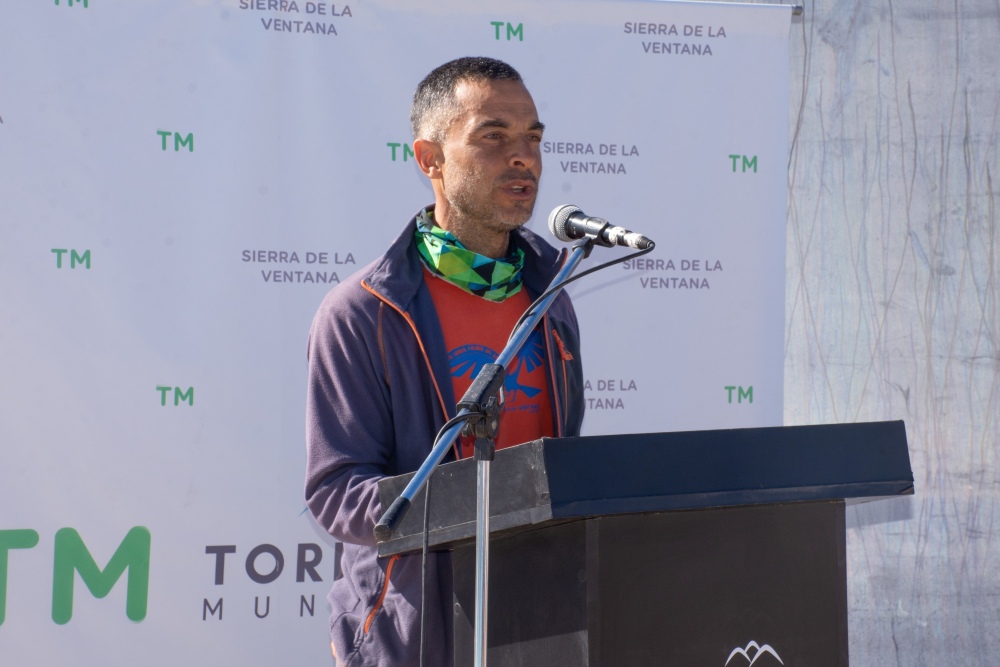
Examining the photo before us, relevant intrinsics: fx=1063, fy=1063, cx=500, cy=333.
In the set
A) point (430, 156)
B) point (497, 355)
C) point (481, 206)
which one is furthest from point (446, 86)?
point (497, 355)

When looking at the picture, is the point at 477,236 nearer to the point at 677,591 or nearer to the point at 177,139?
the point at 677,591

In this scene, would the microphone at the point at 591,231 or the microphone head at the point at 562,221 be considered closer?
the microphone at the point at 591,231

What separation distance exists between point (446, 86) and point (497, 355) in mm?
620

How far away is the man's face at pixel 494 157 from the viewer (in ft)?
7.06

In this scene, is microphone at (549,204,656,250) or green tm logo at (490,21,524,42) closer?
microphone at (549,204,656,250)

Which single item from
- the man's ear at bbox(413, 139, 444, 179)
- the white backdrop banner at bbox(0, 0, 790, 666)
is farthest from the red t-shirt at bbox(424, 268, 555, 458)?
the white backdrop banner at bbox(0, 0, 790, 666)

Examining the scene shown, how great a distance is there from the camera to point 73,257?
3254 mm

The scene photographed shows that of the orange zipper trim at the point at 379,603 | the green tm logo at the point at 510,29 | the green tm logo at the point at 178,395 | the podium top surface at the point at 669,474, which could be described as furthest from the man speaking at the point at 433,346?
the green tm logo at the point at 178,395

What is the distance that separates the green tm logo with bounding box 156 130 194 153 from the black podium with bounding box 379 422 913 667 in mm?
2146

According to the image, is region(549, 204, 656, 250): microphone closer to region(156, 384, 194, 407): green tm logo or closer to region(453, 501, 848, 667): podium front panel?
region(453, 501, 848, 667): podium front panel

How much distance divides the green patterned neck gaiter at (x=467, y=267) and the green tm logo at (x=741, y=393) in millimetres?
1575

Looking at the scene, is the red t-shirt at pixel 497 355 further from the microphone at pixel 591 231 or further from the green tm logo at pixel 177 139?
the green tm logo at pixel 177 139

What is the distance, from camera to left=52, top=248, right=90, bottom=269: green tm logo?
325 centimetres

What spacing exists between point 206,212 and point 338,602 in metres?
1.75
